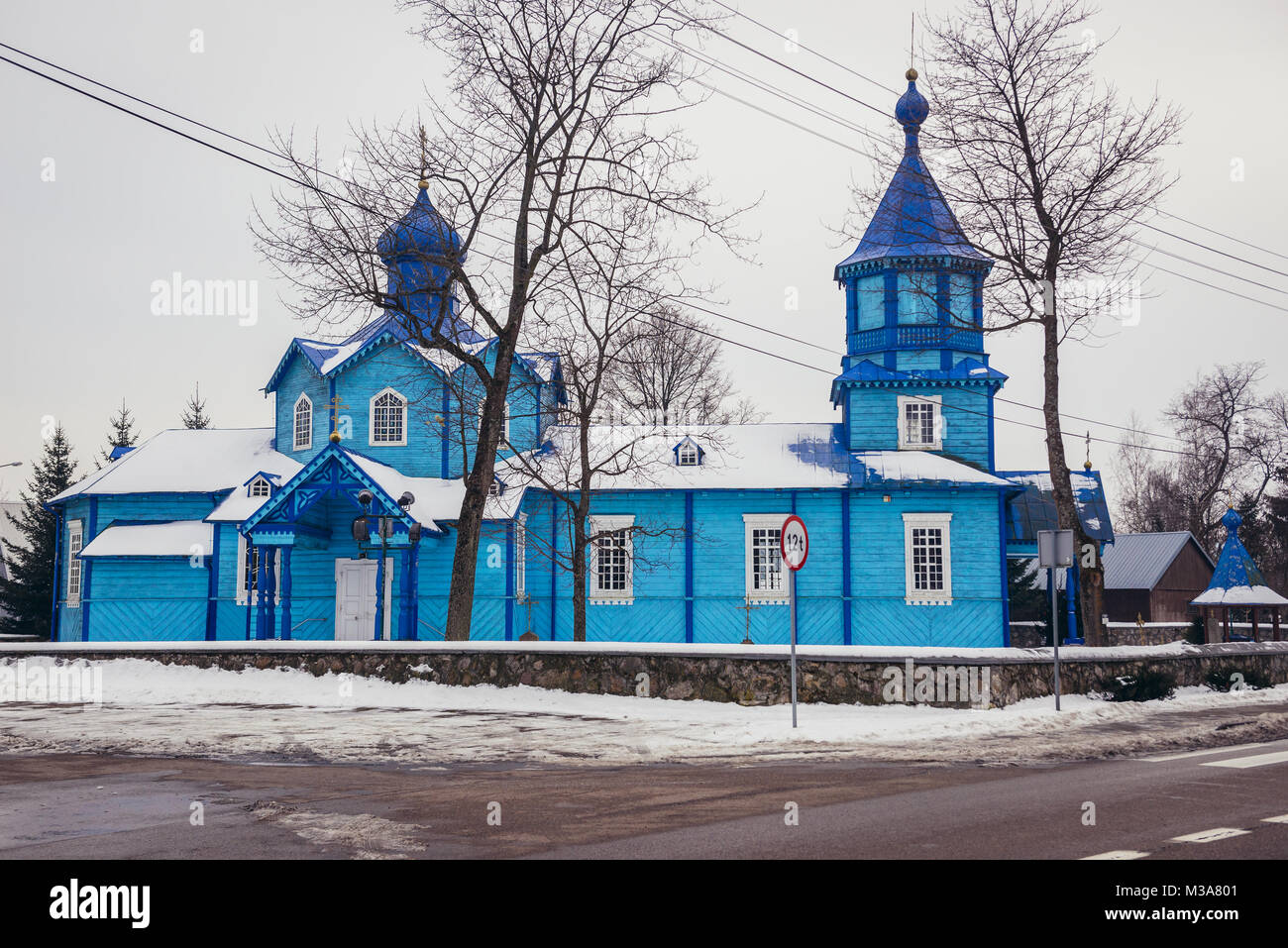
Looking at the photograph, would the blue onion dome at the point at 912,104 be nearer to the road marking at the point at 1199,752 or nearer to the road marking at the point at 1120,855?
the road marking at the point at 1199,752

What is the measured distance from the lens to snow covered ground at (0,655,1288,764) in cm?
1302

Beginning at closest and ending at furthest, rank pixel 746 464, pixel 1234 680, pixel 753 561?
pixel 1234 680 → pixel 753 561 → pixel 746 464

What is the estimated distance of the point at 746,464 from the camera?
31297mm

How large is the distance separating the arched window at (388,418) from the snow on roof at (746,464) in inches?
115

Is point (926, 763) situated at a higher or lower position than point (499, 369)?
lower

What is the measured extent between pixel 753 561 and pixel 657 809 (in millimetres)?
21208

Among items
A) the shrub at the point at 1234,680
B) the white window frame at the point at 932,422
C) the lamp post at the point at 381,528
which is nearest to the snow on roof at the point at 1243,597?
the white window frame at the point at 932,422

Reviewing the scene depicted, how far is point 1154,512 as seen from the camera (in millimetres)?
76875

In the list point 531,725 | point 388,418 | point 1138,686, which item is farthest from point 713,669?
point 388,418

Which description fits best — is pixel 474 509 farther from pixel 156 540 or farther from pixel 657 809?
pixel 657 809

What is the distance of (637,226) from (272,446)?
15.4m

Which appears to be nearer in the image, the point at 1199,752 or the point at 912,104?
the point at 1199,752

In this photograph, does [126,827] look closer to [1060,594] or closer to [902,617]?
Answer: [902,617]
